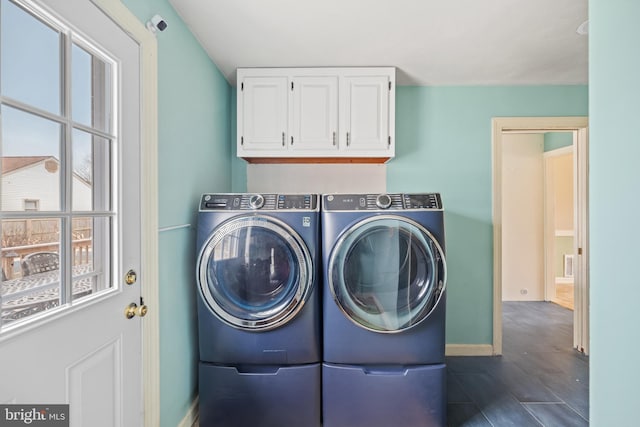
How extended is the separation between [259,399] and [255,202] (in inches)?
43.0

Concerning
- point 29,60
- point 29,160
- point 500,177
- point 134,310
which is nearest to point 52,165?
point 29,160

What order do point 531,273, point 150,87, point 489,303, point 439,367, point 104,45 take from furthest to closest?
point 531,273 < point 489,303 < point 439,367 < point 150,87 < point 104,45

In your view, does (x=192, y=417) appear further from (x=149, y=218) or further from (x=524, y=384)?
(x=524, y=384)

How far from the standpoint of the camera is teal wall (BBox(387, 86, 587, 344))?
2.66 m

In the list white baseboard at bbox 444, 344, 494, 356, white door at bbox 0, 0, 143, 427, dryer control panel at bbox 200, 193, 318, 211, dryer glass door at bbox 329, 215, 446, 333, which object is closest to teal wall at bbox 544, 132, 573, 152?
white baseboard at bbox 444, 344, 494, 356

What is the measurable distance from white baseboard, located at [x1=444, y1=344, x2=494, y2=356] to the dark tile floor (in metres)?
0.05

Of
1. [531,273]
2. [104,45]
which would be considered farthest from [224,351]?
[531,273]

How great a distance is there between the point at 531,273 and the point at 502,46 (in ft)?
10.9

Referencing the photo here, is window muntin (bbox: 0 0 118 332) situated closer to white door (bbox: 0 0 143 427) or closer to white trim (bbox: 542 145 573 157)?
white door (bbox: 0 0 143 427)

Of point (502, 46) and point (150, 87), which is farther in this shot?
point (502, 46)

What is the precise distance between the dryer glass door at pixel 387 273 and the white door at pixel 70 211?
1024 mm

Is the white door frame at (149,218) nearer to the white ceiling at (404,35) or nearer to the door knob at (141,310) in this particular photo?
the door knob at (141,310)

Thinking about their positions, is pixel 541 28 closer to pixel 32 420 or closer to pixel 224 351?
pixel 224 351

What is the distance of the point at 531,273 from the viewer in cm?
416
